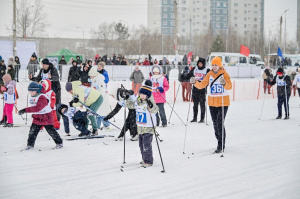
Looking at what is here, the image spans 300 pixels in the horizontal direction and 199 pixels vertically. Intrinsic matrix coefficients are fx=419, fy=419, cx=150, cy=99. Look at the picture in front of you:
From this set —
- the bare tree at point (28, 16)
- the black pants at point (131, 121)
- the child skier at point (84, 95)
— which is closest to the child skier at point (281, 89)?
the black pants at point (131, 121)

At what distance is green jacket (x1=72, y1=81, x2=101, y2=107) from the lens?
31.6 feet

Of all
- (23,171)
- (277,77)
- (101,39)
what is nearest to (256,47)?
(101,39)

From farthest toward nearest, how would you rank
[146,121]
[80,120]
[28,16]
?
[28,16] → [80,120] → [146,121]

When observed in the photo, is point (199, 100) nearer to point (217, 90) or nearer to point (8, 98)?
point (217, 90)

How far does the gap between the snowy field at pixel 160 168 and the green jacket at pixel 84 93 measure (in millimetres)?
932

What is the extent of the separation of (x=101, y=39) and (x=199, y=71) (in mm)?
61331

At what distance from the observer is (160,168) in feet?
23.1

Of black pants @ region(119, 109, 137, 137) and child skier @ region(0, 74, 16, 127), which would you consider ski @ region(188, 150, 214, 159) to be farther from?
child skier @ region(0, 74, 16, 127)

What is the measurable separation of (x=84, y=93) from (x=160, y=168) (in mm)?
3403

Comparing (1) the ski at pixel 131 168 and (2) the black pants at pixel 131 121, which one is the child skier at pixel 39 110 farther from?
(1) the ski at pixel 131 168

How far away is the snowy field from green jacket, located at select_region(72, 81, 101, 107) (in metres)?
0.93

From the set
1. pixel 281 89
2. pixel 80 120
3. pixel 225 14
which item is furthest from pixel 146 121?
pixel 225 14

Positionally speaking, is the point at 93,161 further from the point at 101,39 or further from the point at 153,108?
the point at 101,39

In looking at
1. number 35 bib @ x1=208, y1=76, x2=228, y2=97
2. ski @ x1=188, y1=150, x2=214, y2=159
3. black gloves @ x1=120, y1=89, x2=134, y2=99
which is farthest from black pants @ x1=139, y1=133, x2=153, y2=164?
number 35 bib @ x1=208, y1=76, x2=228, y2=97
